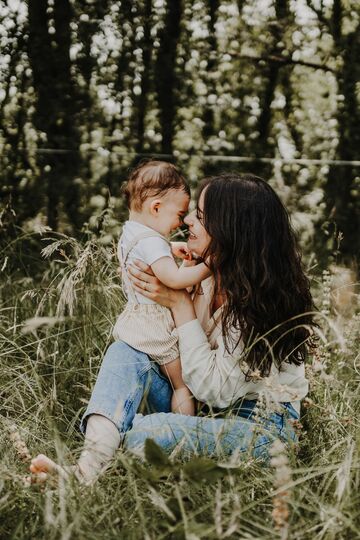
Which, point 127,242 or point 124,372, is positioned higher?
point 127,242

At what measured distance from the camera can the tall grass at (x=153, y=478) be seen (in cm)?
170

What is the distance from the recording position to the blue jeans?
2.13m

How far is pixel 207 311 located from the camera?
254 cm

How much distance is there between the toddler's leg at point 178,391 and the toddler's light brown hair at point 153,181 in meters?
0.58

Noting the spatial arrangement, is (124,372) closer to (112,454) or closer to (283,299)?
(112,454)

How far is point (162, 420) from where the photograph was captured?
2.21 meters

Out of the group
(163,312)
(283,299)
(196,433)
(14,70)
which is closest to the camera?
(196,433)

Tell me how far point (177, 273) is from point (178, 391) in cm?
39

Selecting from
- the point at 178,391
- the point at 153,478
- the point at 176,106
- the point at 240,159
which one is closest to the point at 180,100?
the point at 176,106

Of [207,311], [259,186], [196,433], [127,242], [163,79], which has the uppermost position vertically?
[163,79]

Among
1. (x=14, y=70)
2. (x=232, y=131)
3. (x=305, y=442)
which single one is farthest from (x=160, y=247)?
(x=14, y=70)

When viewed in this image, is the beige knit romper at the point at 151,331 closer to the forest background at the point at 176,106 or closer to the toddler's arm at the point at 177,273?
the toddler's arm at the point at 177,273

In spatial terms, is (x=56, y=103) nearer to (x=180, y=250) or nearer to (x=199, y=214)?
(x=180, y=250)

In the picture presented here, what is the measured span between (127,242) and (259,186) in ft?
1.71
